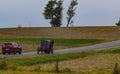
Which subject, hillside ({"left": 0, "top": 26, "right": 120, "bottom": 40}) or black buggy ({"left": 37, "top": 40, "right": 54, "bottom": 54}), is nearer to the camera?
black buggy ({"left": 37, "top": 40, "right": 54, "bottom": 54})

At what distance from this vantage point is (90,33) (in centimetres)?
11256

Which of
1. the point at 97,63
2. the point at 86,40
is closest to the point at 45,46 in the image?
the point at 97,63

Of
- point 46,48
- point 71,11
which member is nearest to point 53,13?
point 71,11

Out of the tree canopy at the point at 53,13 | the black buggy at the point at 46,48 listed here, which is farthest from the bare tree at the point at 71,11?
the black buggy at the point at 46,48

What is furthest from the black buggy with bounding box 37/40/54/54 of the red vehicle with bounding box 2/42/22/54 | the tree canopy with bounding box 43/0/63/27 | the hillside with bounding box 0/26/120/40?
the tree canopy with bounding box 43/0/63/27

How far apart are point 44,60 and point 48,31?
2603 inches

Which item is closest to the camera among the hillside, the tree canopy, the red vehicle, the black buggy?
the black buggy

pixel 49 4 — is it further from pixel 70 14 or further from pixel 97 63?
pixel 97 63

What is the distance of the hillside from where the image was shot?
10881cm

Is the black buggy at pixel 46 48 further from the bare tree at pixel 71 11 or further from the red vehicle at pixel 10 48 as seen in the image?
the bare tree at pixel 71 11

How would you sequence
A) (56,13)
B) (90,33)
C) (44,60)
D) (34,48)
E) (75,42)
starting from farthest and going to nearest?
(56,13) < (90,33) < (75,42) < (34,48) < (44,60)

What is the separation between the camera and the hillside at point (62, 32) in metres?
109

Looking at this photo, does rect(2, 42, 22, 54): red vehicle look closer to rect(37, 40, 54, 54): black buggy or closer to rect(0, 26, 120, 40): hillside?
rect(37, 40, 54, 54): black buggy

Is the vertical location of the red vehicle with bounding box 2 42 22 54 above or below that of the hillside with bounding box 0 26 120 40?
above
